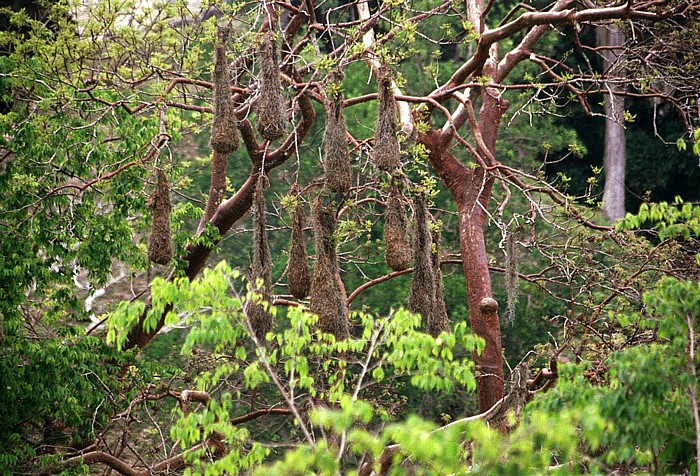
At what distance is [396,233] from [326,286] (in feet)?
2.19

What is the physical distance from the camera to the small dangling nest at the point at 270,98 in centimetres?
654

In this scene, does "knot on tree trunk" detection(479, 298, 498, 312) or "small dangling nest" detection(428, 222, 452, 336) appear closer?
"small dangling nest" detection(428, 222, 452, 336)

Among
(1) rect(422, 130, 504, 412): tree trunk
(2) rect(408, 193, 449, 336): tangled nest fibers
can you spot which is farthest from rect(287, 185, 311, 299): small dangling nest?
(1) rect(422, 130, 504, 412): tree trunk

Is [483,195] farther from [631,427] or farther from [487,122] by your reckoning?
[631,427]


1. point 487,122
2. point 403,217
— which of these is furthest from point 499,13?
point 403,217

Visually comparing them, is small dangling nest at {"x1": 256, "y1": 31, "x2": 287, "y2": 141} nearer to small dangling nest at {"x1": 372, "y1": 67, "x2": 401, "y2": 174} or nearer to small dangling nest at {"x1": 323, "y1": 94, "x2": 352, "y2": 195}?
small dangling nest at {"x1": 323, "y1": 94, "x2": 352, "y2": 195}

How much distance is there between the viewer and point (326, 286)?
22.7 ft

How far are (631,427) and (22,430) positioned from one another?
6.40 meters

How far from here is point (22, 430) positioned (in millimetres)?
8922

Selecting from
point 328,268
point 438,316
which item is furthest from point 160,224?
point 438,316

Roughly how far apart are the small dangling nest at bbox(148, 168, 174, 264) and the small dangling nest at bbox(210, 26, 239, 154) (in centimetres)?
87

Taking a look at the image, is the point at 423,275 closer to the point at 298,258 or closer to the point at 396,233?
the point at 396,233

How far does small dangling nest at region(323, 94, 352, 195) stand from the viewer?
6.63 meters

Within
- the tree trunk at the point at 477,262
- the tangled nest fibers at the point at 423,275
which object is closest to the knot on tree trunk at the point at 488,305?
the tree trunk at the point at 477,262
